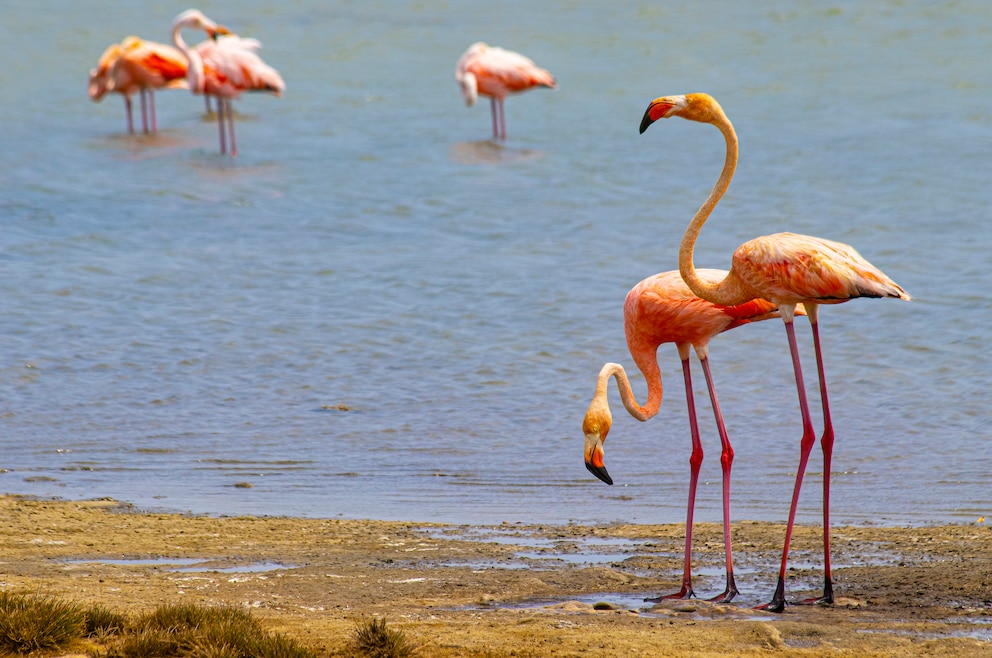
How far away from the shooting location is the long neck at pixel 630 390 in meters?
5.91

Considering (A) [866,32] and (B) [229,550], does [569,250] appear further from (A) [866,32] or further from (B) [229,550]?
(A) [866,32]

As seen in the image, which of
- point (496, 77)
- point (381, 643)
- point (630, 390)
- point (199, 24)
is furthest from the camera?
point (199, 24)

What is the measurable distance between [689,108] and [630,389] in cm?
127

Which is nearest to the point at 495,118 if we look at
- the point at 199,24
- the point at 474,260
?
the point at 199,24

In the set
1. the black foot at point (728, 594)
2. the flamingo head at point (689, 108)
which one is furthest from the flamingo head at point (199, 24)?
the black foot at point (728, 594)

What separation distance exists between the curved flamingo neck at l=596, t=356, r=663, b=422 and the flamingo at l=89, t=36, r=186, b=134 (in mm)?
15020

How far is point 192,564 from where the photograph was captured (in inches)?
237

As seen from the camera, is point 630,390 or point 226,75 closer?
point 630,390

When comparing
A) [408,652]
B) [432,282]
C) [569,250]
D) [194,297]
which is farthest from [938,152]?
[408,652]

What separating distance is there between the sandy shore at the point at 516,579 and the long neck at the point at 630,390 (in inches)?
27.0

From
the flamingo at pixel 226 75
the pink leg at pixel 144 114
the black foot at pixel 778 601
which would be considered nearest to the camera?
the black foot at pixel 778 601

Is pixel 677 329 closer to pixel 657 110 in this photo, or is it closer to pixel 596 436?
pixel 596 436

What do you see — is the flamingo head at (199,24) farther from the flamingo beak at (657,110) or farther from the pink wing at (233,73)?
the flamingo beak at (657,110)

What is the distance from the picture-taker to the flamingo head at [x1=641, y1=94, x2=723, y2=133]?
5.71 metres
